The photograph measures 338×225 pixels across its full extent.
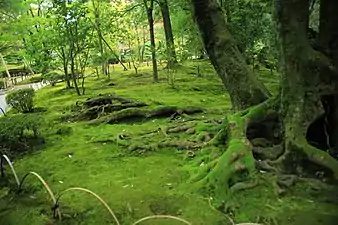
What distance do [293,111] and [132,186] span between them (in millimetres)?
2420

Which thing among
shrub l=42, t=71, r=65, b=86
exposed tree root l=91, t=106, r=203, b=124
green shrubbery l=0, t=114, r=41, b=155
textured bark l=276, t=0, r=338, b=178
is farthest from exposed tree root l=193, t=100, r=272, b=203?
shrub l=42, t=71, r=65, b=86

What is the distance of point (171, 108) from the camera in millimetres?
9695

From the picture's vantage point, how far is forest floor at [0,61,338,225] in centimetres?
437

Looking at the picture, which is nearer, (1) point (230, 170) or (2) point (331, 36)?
(1) point (230, 170)

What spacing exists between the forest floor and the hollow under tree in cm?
26

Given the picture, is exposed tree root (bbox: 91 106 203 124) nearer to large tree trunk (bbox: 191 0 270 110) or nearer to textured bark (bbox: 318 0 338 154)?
large tree trunk (bbox: 191 0 270 110)

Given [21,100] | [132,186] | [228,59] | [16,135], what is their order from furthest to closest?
1. [21,100]
2. [16,135]
3. [228,59]
4. [132,186]

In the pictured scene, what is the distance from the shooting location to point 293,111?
5184mm

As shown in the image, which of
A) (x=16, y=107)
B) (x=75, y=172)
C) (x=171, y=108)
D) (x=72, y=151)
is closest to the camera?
(x=75, y=172)

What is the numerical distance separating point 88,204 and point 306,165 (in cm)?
279

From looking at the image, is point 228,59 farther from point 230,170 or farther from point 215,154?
point 230,170

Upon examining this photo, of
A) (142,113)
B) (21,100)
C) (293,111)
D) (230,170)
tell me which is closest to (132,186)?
(230,170)

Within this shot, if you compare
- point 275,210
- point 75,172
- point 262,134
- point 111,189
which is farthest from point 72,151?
point 275,210

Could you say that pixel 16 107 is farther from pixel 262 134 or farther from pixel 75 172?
pixel 262 134
